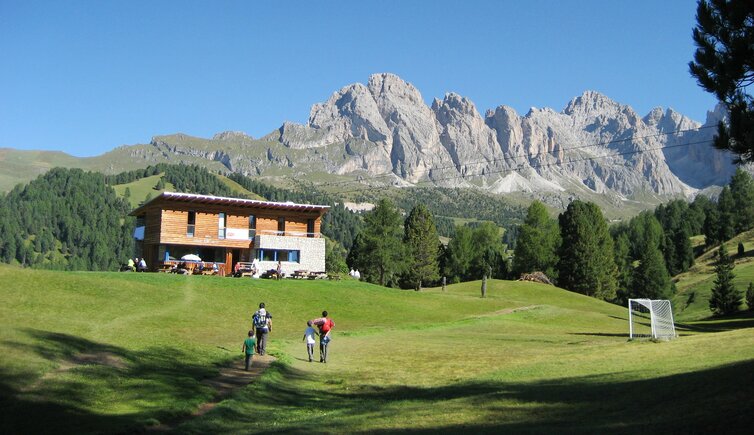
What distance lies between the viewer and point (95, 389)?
69.8 ft

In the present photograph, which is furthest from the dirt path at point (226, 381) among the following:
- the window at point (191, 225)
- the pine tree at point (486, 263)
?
the pine tree at point (486, 263)

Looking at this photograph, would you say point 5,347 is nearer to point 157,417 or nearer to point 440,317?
point 157,417

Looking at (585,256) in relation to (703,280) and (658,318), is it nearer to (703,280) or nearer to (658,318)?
(703,280)

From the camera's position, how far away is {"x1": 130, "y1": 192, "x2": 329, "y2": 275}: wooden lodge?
7381 cm

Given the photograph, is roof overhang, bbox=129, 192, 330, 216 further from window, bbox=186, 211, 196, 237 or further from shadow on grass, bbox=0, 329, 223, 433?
shadow on grass, bbox=0, 329, 223, 433

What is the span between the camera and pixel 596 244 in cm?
11012

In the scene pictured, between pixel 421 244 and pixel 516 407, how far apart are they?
328ft

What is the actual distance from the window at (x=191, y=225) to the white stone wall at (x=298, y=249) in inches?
277

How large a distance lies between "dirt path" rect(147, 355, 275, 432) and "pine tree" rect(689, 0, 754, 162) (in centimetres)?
1766

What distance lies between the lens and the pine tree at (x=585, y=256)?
4245 inches

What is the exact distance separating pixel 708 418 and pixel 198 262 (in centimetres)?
6404

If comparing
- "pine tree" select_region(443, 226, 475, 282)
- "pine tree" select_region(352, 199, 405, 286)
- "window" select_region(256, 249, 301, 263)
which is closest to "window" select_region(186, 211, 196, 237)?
"window" select_region(256, 249, 301, 263)

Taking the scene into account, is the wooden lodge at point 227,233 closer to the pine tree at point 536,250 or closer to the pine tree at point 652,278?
the pine tree at point 536,250

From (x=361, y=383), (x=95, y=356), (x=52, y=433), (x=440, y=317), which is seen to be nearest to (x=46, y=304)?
(x=95, y=356)
